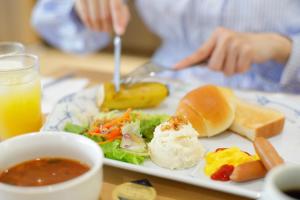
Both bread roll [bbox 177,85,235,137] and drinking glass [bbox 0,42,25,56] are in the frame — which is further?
drinking glass [bbox 0,42,25,56]

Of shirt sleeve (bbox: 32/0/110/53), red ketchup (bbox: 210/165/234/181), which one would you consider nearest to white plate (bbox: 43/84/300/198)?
red ketchup (bbox: 210/165/234/181)

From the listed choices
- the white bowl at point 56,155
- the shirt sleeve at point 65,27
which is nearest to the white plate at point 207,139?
the white bowl at point 56,155

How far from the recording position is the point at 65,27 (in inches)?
63.9

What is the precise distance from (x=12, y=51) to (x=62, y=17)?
1.65 feet

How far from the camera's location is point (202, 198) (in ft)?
2.63

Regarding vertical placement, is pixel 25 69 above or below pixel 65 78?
above

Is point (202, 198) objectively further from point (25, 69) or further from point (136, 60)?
point (136, 60)

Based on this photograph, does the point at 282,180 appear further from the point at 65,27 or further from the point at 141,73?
the point at 65,27

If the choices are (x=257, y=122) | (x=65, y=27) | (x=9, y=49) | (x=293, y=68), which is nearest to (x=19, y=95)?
(x=9, y=49)

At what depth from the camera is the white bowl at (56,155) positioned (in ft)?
2.08

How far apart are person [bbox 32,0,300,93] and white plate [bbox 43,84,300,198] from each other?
150mm

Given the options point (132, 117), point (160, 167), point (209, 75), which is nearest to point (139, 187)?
→ point (160, 167)

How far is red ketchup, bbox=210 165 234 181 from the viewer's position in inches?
31.5

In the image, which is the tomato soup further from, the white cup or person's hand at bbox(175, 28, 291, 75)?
person's hand at bbox(175, 28, 291, 75)
